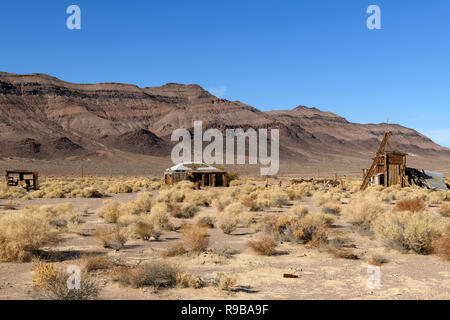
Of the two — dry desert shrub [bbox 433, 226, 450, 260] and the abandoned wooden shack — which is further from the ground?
the abandoned wooden shack

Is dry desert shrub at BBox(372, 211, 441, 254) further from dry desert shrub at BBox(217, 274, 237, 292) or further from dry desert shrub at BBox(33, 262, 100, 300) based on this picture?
dry desert shrub at BBox(33, 262, 100, 300)

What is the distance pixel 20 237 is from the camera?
9578 mm

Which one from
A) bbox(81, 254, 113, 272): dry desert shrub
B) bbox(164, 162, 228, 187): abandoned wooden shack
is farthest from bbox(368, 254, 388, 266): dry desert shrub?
bbox(164, 162, 228, 187): abandoned wooden shack

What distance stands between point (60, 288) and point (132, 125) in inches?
5723

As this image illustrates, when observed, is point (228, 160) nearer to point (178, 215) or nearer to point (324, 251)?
point (178, 215)

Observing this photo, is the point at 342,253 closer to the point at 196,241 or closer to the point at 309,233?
the point at 309,233

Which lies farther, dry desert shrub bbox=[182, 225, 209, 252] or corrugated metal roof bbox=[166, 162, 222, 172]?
corrugated metal roof bbox=[166, 162, 222, 172]

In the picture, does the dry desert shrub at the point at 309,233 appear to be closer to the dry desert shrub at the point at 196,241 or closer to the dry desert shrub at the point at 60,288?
the dry desert shrub at the point at 196,241

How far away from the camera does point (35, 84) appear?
494ft

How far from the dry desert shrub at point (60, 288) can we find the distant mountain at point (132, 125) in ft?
315

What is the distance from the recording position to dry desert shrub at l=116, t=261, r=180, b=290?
736cm

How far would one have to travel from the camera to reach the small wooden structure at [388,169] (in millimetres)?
30203

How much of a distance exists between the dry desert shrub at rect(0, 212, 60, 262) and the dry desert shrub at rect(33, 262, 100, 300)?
9.99 feet

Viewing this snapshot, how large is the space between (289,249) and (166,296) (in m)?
4.96
